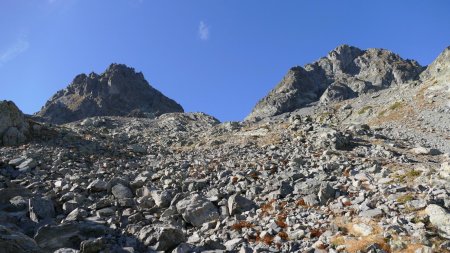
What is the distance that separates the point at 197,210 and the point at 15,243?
28.4 ft

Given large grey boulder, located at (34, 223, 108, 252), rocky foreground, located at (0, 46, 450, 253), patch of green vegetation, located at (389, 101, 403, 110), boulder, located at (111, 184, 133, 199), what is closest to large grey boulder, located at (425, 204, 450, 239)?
rocky foreground, located at (0, 46, 450, 253)

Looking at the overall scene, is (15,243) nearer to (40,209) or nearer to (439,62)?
(40,209)

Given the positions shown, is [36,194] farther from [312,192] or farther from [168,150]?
[168,150]

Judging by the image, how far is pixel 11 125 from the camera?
42.9 meters

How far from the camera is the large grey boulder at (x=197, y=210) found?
19.0m

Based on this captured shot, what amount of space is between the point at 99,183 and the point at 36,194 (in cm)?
352

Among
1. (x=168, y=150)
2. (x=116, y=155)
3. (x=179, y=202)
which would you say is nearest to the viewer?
(x=179, y=202)

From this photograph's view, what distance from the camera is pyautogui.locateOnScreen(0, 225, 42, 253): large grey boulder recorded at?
12.4 metres

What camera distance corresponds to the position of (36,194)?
22250 millimetres

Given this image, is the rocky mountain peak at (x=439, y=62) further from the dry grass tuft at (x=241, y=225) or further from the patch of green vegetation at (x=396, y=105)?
the dry grass tuft at (x=241, y=225)

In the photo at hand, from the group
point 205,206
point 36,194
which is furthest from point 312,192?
point 36,194

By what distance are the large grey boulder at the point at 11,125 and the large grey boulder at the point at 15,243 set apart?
31120mm

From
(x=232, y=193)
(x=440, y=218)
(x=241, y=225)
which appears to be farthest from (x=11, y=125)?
(x=440, y=218)

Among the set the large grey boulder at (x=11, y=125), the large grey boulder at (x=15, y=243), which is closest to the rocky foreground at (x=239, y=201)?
the large grey boulder at (x=15, y=243)
